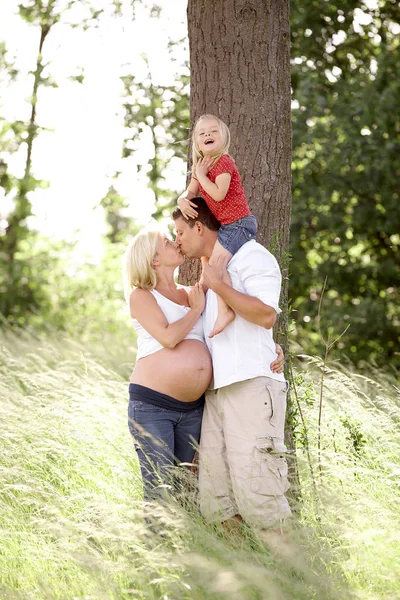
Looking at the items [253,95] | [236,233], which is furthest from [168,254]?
[253,95]

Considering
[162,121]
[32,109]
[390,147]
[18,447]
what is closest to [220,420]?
[18,447]

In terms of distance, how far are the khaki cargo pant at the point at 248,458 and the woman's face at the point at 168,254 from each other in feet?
2.30

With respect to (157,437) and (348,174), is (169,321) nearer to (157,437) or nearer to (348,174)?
(157,437)

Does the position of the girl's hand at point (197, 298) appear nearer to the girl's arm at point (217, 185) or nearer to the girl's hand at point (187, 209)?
the girl's hand at point (187, 209)

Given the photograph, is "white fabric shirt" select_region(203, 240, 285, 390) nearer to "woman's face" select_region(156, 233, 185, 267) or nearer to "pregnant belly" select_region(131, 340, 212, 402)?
"pregnant belly" select_region(131, 340, 212, 402)

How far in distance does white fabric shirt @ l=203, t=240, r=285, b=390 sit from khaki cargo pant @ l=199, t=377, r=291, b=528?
0.07 metres

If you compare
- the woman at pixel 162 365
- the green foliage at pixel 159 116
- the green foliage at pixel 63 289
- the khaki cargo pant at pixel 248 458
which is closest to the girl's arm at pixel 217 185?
the woman at pixel 162 365

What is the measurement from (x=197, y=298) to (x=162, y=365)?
386 millimetres

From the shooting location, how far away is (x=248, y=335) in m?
3.97

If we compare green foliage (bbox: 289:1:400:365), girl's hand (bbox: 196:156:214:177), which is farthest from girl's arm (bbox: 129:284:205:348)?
green foliage (bbox: 289:1:400:365)

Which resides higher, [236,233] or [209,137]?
[209,137]

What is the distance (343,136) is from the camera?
1241 centimetres

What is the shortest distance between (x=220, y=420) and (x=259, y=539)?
25.9 inches

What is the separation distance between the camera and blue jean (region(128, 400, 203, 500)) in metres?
4.02
